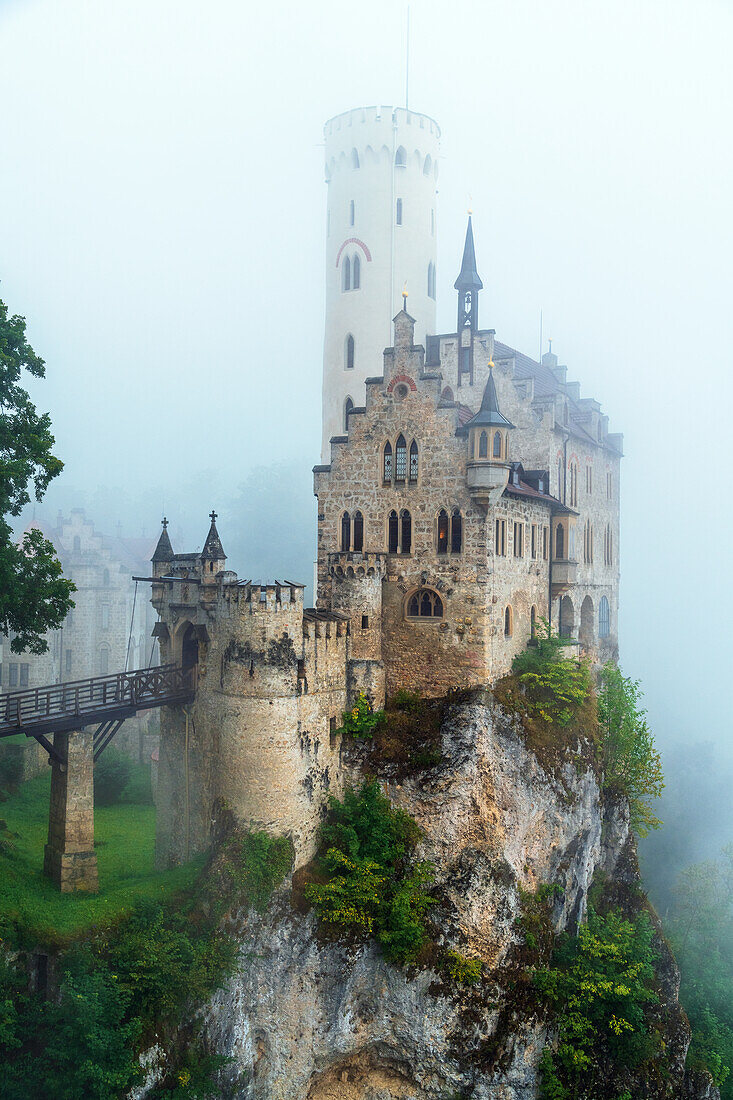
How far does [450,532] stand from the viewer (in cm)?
3350

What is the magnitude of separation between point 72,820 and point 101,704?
4304 mm

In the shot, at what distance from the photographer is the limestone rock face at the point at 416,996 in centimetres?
2728

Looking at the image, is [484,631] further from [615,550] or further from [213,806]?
[615,550]

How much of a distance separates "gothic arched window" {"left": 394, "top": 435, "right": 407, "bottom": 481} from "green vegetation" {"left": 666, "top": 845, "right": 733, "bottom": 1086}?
28.0 metres

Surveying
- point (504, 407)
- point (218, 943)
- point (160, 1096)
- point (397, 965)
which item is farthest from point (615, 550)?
point (160, 1096)

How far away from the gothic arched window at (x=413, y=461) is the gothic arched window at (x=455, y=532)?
7.34 ft

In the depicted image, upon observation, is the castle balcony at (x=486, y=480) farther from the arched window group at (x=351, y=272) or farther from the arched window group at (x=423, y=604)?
the arched window group at (x=351, y=272)

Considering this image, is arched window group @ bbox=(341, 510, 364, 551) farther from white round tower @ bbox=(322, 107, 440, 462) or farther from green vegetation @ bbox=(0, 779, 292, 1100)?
green vegetation @ bbox=(0, 779, 292, 1100)

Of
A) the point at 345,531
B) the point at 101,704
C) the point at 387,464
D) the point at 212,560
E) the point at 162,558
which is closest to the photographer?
the point at 101,704

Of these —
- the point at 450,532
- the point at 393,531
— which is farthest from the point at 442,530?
the point at 393,531

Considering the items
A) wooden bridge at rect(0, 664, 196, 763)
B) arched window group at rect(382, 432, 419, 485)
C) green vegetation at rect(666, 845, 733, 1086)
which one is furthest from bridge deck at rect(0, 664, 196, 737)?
green vegetation at rect(666, 845, 733, 1086)

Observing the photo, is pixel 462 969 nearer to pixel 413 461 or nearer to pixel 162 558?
pixel 413 461

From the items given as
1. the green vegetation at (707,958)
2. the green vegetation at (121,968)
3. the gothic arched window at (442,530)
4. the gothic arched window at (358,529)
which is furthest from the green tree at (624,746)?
the green vegetation at (121,968)

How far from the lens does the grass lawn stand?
25484 mm
